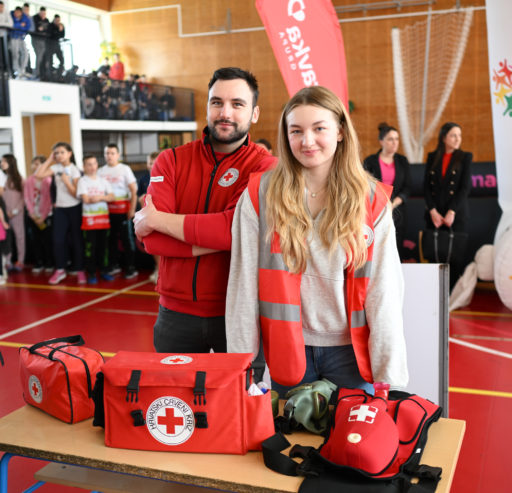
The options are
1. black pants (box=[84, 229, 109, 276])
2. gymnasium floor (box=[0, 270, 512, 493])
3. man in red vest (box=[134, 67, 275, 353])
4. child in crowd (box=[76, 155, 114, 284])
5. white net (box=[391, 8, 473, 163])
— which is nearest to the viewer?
man in red vest (box=[134, 67, 275, 353])

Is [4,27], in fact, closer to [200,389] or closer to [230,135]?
[230,135]

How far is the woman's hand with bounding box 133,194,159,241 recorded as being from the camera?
213cm

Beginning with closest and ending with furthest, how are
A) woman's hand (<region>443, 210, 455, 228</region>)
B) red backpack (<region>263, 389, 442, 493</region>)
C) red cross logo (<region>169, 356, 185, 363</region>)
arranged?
1. red backpack (<region>263, 389, 442, 493</region>)
2. red cross logo (<region>169, 356, 185, 363</region>)
3. woman's hand (<region>443, 210, 455, 228</region>)

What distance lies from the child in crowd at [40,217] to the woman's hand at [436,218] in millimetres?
4863

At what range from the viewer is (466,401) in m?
3.89

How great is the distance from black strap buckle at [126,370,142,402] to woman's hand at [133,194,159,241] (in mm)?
619

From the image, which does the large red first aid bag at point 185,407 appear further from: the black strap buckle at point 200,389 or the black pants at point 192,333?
the black pants at point 192,333

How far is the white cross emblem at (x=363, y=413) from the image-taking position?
161cm

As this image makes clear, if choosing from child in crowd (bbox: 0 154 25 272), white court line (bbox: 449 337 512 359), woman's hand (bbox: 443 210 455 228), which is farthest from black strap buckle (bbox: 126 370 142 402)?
child in crowd (bbox: 0 154 25 272)

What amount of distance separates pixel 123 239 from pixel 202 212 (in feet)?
20.0

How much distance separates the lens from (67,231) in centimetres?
775

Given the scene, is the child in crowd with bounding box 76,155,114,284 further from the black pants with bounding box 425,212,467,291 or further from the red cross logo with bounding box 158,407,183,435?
the red cross logo with bounding box 158,407,183,435

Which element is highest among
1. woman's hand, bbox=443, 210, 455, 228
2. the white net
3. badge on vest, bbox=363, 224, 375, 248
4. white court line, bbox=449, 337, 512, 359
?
the white net

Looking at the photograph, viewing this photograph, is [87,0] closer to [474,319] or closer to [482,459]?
[474,319]
